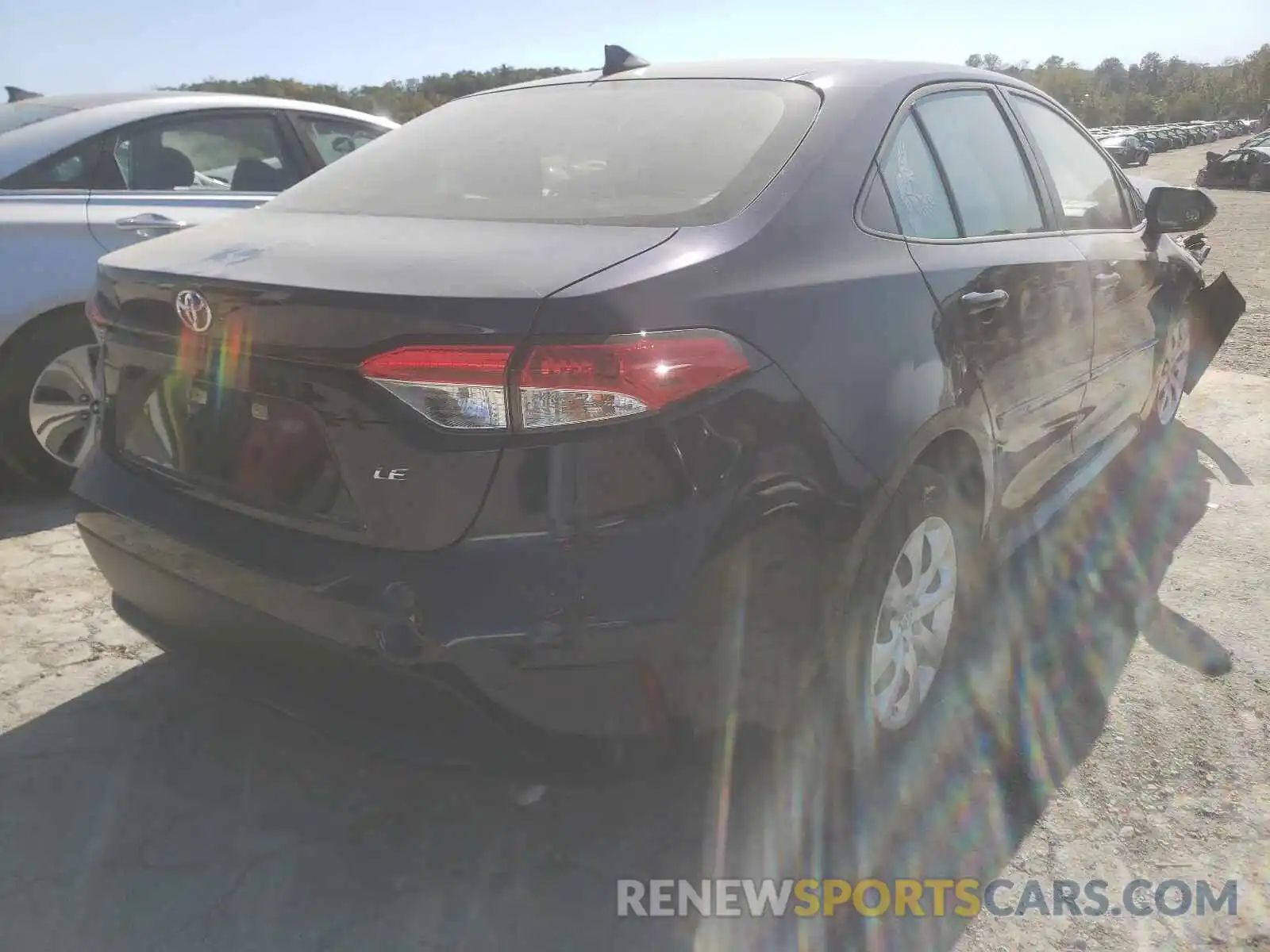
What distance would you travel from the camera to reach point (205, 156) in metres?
4.57

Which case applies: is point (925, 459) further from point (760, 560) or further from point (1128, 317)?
point (1128, 317)

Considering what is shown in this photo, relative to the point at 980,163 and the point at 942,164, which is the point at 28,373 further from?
the point at 980,163

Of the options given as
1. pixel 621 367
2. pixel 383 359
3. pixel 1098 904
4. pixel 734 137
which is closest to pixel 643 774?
pixel 621 367

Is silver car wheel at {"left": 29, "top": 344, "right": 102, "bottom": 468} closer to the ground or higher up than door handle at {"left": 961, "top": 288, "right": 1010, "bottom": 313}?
closer to the ground

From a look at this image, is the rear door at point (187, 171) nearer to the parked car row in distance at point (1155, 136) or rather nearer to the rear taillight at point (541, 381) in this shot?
the rear taillight at point (541, 381)

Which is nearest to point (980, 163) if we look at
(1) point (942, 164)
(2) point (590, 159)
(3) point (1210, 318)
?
(1) point (942, 164)

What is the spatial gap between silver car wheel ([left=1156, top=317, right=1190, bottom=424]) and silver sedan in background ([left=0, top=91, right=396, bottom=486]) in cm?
407

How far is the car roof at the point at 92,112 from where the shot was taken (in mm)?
3893

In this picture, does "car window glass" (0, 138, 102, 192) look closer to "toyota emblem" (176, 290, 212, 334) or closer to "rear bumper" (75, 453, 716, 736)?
"toyota emblem" (176, 290, 212, 334)

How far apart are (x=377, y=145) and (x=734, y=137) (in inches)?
43.9

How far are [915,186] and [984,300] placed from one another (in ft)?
1.05

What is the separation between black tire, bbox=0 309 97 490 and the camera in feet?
12.1

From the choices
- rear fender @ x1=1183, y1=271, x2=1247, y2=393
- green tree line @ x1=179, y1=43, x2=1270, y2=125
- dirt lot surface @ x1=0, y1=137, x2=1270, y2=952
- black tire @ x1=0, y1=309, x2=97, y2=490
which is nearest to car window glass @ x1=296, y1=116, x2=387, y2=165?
black tire @ x1=0, y1=309, x2=97, y2=490

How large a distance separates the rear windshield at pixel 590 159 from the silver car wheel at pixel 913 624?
34.7 inches
